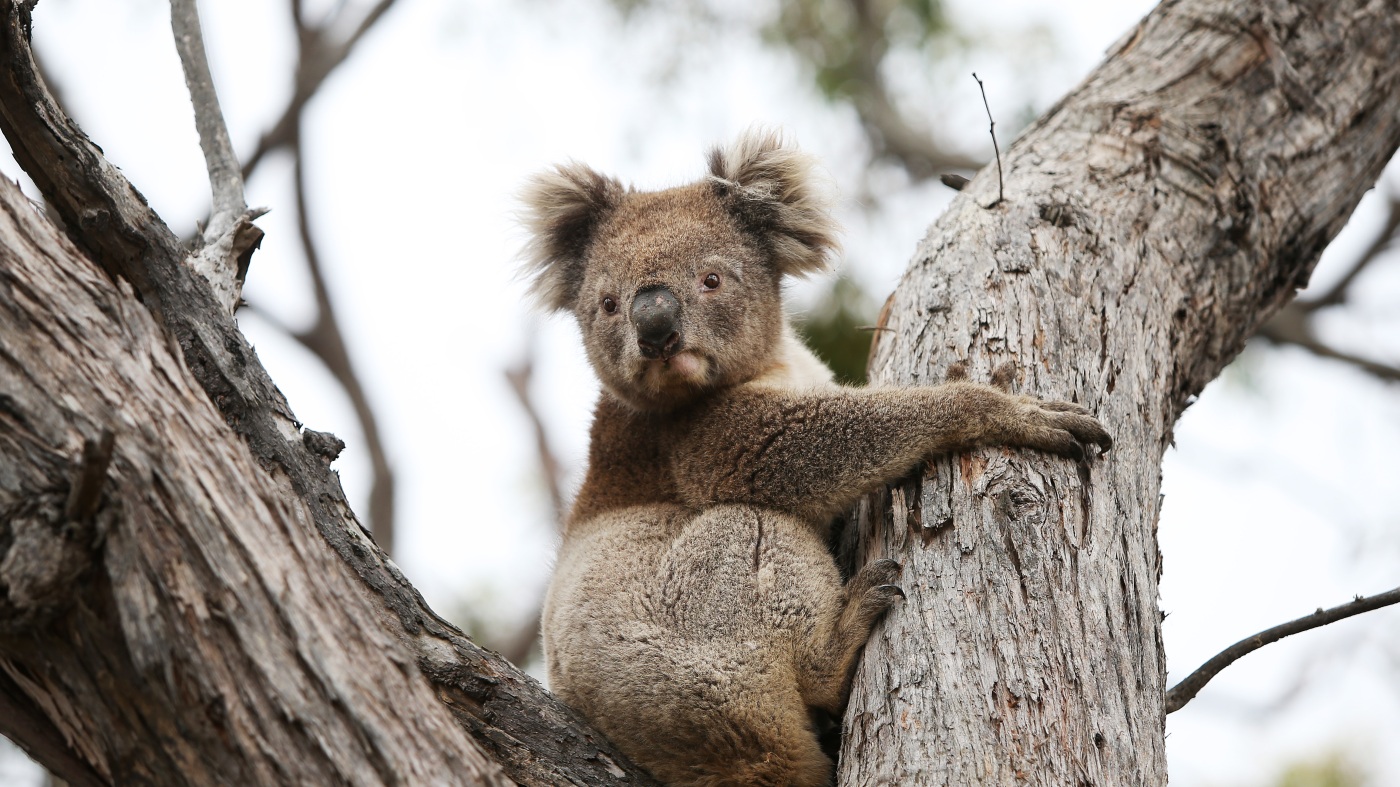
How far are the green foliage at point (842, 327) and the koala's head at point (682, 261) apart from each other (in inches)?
124

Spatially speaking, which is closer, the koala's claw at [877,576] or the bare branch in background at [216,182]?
the koala's claw at [877,576]

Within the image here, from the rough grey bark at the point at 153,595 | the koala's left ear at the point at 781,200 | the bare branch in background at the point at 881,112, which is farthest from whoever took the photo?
the bare branch in background at the point at 881,112

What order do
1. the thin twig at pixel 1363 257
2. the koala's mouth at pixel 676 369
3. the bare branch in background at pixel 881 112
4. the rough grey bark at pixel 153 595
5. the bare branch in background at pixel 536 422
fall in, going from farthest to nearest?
the bare branch in background at pixel 536 422 < the bare branch in background at pixel 881 112 < the thin twig at pixel 1363 257 < the koala's mouth at pixel 676 369 < the rough grey bark at pixel 153 595

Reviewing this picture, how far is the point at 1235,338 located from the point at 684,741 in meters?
2.96

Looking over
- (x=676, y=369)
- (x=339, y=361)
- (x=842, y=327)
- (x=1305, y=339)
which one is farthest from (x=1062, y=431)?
(x=339, y=361)

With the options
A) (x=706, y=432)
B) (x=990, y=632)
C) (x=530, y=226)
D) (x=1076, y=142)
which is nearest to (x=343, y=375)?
(x=530, y=226)

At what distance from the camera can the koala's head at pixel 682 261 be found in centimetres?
410

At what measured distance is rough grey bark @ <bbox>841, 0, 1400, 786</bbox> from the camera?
9.29 feet

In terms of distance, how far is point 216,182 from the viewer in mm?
3896

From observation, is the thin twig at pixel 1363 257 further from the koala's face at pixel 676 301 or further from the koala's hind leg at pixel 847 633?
the koala's hind leg at pixel 847 633

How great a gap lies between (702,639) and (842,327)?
15.8 ft

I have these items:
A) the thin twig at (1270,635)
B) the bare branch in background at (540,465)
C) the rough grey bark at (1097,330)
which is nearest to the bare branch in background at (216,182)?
the rough grey bark at (1097,330)

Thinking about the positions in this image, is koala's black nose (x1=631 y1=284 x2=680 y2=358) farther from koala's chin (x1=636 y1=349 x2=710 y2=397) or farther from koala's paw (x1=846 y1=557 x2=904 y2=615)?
koala's paw (x1=846 y1=557 x2=904 y2=615)

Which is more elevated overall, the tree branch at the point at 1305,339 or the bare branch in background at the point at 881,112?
the bare branch in background at the point at 881,112
